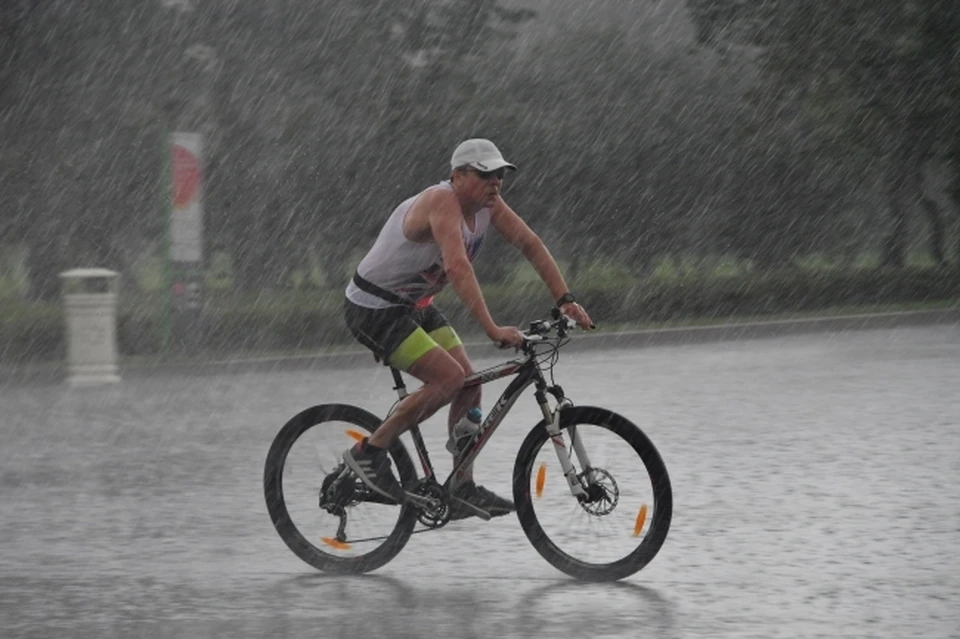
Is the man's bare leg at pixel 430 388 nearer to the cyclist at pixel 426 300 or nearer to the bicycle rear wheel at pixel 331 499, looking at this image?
the cyclist at pixel 426 300

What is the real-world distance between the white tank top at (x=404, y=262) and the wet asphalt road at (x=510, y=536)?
113 centimetres

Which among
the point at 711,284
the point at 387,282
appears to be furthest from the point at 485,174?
the point at 711,284

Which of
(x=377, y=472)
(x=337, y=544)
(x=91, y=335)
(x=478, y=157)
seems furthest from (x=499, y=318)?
(x=478, y=157)

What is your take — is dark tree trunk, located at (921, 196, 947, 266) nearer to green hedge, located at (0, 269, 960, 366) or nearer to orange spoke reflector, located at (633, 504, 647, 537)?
green hedge, located at (0, 269, 960, 366)

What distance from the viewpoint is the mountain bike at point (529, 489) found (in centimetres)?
727

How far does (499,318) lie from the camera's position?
28500mm

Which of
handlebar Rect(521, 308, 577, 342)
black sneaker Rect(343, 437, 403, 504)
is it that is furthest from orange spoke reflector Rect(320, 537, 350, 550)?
handlebar Rect(521, 308, 577, 342)

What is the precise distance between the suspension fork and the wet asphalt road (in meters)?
0.39

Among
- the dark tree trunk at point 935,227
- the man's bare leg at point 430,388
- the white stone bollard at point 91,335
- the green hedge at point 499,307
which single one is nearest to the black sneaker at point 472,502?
the man's bare leg at point 430,388

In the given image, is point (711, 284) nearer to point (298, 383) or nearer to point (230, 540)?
point (298, 383)

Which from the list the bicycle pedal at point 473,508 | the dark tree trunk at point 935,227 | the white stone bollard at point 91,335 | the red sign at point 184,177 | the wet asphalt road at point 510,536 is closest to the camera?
the wet asphalt road at point 510,536

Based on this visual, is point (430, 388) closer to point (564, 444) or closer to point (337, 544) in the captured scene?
point (564, 444)

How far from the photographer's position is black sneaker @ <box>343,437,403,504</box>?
7629mm

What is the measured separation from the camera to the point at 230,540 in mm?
8641
